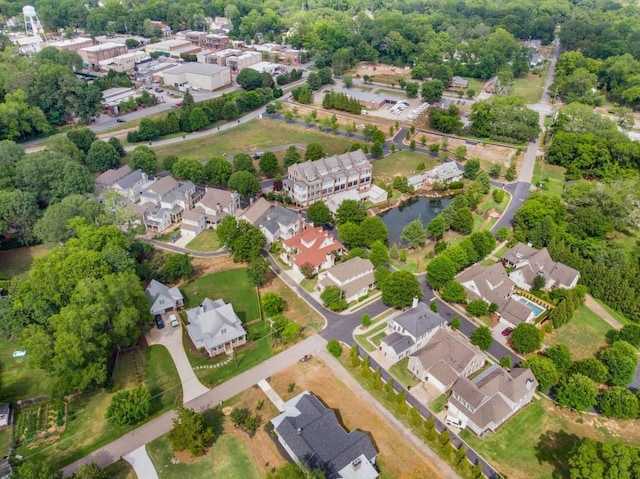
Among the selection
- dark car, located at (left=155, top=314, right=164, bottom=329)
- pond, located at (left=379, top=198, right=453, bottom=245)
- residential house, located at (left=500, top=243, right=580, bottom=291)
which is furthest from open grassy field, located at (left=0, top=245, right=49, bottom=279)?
residential house, located at (left=500, top=243, right=580, bottom=291)

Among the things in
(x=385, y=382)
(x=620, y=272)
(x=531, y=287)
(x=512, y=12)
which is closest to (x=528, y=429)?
(x=385, y=382)

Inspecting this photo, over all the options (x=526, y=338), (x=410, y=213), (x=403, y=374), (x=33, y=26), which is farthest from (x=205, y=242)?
(x=33, y=26)

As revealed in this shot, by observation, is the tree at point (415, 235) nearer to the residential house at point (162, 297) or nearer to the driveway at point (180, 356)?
the residential house at point (162, 297)

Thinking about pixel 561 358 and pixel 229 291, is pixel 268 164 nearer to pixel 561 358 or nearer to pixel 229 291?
pixel 229 291

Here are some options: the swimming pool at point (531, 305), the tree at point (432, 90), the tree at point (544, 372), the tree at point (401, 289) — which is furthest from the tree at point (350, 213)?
the tree at point (432, 90)

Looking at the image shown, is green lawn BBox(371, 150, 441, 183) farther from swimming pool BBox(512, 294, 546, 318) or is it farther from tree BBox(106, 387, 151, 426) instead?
tree BBox(106, 387, 151, 426)
